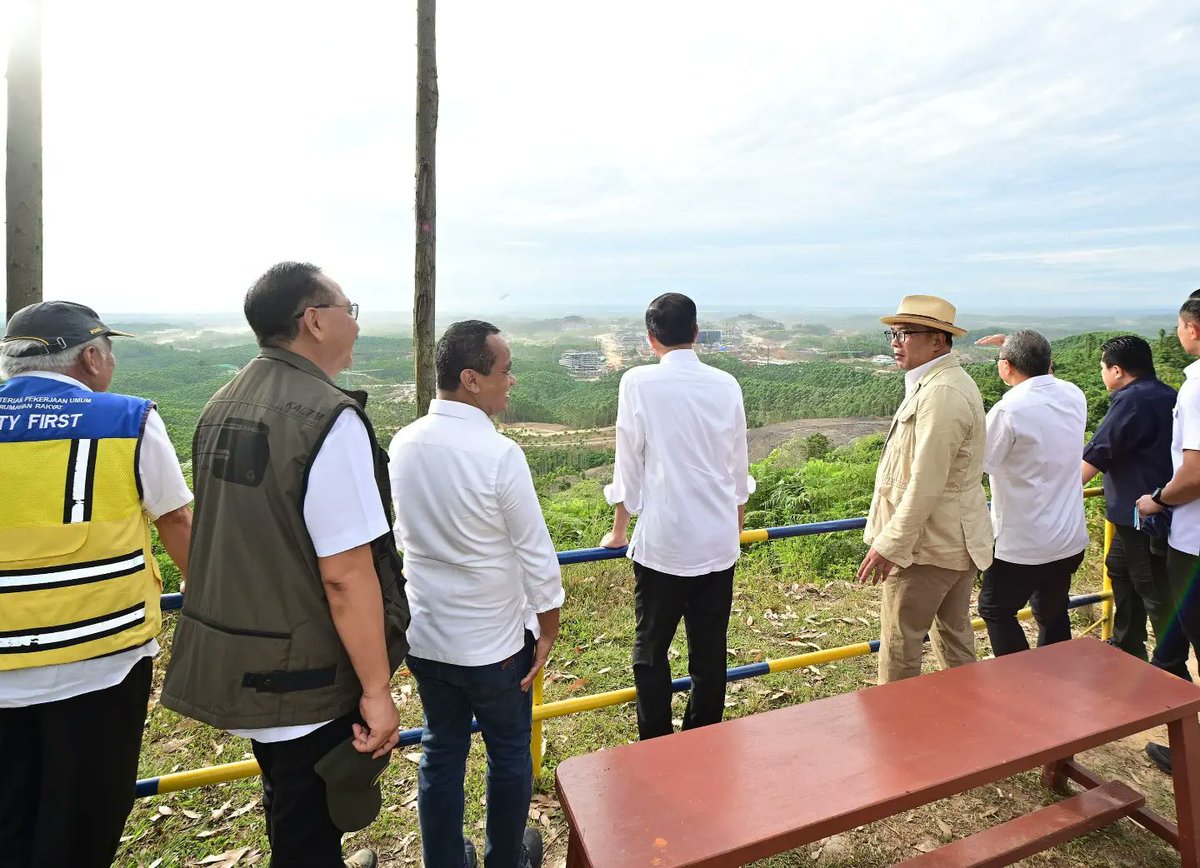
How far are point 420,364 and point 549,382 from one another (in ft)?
30.0

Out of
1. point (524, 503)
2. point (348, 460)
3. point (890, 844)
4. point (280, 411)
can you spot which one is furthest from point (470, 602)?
point (890, 844)

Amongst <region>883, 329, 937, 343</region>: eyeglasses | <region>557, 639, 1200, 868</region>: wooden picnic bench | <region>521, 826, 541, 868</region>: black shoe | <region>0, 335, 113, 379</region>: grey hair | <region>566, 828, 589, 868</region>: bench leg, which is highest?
<region>883, 329, 937, 343</region>: eyeglasses

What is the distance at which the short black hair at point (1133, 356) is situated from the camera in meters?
3.64

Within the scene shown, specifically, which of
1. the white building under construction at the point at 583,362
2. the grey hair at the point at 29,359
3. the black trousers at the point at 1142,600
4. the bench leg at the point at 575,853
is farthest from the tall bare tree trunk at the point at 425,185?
the white building under construction at the point at 583,362

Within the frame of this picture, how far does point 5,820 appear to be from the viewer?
1870 millimetres

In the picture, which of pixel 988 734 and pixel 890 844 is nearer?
pixel 988 734

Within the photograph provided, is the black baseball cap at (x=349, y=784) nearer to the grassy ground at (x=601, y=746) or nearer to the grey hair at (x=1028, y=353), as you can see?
the grassy ground at (x=601, y=746)

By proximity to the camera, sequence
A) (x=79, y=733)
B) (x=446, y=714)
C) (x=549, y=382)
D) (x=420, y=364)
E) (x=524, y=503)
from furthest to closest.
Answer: (x=549, y=382)
(x=420, y=364)
(x=446, y=714)
(x=524, y=503)
(x=79, y=733)

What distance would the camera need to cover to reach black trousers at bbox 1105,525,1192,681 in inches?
136

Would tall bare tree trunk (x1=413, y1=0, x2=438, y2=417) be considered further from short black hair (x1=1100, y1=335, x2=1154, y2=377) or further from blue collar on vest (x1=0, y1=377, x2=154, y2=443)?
short black hair (x1=1100, y1=335, x2=1154, y2=377)

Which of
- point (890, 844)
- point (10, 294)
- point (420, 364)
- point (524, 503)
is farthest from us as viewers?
point (420, 364)

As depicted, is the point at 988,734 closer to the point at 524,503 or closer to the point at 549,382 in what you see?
the point at 524,503

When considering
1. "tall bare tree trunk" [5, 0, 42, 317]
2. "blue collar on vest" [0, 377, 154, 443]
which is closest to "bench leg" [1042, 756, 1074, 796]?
"blue collar on vest" [0, 377, 154, 443]

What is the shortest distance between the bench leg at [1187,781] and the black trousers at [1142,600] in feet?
2.51
